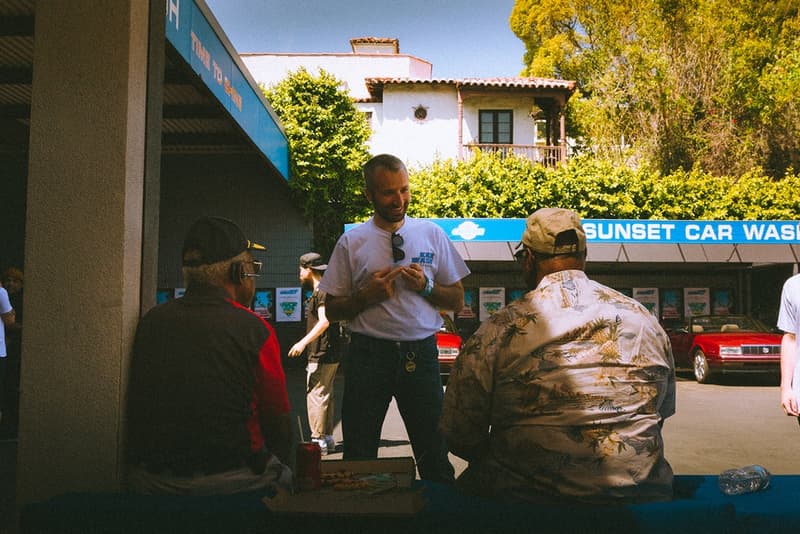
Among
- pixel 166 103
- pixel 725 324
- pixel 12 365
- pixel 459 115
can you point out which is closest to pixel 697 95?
pixel 459 115

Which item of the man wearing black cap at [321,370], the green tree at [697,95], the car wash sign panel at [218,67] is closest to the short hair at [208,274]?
the man wearing black cap at [321,370]

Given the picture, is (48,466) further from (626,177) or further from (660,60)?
(660,60)

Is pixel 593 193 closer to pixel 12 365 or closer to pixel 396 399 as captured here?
pixel 12 365

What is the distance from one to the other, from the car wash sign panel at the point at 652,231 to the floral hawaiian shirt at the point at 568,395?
13721 millimetres

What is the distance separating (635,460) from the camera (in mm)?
2234

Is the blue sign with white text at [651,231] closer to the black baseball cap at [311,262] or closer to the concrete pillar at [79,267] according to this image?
the black baseball cap at [311,262]

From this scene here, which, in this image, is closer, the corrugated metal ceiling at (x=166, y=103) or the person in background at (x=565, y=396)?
the person in background at (x=565, y=396)

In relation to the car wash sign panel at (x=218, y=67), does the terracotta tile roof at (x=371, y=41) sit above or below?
above

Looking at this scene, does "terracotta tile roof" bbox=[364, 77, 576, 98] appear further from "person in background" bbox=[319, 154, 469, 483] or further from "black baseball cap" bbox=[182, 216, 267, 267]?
"black baseball cap" bbox=[182, 216, 267, 267]

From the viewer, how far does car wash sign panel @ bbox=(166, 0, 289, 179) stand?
23.5 ft

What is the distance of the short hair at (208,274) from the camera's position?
104 inches

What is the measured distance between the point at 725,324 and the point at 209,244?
569 inches

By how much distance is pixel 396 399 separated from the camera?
128 inches

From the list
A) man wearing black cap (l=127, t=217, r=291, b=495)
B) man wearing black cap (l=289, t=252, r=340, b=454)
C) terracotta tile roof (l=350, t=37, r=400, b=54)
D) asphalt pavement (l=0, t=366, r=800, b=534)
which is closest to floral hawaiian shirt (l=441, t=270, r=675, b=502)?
man wearing black cap (l=127, t=217, r=291, b=495)
